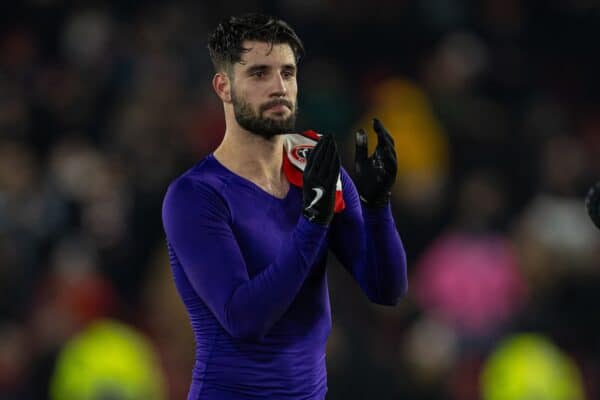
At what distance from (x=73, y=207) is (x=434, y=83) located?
129 inches

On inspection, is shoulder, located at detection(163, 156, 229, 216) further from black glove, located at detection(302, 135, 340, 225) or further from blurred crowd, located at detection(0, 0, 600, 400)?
blurred crowd, located at detection(0, 0, 600, 400)

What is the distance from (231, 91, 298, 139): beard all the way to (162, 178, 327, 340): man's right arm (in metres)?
0.23

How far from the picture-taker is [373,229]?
145 inches

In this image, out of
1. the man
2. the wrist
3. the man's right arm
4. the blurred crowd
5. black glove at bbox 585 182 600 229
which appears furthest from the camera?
the blurred crowd

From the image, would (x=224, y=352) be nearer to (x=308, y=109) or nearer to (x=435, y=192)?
(x=435, y=192)

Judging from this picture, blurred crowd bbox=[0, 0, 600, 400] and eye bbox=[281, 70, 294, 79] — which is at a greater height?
eye bbox=[281, 70, 294, 79]

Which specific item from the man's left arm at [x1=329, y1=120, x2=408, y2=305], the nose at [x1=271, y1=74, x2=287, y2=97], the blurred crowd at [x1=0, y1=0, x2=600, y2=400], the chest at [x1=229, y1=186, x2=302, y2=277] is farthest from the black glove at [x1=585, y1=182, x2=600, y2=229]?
the blurred crowd at [x1=0, y1=0, x2=600, y2=400]

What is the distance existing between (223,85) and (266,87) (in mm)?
176

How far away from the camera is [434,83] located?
10.2 metres

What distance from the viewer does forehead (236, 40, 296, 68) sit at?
12.0ft

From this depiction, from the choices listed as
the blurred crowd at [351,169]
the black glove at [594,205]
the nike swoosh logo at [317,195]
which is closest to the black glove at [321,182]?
the nike swoosh logo at [317,195]

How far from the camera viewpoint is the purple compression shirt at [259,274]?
343cm

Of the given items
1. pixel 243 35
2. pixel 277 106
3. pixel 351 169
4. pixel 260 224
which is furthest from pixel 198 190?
pixel 351 169

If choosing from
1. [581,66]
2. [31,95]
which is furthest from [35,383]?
[581,66]
